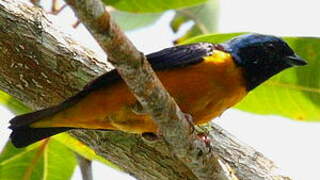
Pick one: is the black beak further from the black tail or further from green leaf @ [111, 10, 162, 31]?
green leaf @ [111, 10, 162, 31]

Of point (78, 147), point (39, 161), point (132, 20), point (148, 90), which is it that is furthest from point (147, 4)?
point (148, 90)

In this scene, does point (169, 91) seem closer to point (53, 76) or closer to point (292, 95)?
point (53, 76)

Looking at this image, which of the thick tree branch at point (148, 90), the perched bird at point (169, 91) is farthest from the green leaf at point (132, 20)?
the thick tree branch at point (148, 90)

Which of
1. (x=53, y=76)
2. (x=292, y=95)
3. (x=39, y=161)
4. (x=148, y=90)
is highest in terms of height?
(x=148, y=90)

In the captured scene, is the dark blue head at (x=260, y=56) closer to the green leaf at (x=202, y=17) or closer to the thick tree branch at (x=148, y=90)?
the thick tree branch at (x=148, y=90)

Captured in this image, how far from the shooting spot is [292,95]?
4816mm

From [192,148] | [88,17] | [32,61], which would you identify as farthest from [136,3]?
[88,17]

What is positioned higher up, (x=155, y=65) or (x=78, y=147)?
(x=155, y=65)

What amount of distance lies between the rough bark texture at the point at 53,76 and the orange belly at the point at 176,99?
0.30 meters

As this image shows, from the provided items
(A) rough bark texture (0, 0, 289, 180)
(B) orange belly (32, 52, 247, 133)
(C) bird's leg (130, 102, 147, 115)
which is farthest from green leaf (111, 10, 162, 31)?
(C) bird's leg (130, 102, 147, 115)

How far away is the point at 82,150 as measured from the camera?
15.4 feet

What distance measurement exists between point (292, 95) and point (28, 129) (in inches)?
62.9

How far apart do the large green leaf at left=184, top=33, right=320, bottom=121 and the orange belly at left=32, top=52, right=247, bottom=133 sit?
94 centimetres

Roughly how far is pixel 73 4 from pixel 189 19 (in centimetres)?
343
